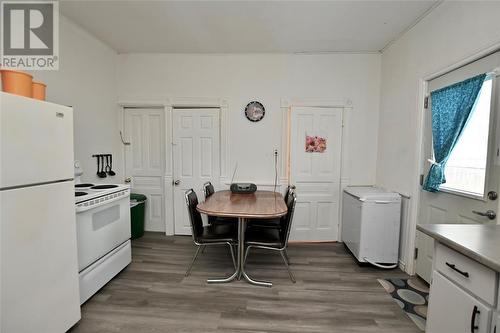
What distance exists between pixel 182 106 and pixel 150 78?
636 millimetres

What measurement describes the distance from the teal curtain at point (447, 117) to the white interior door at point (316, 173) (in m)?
1.19

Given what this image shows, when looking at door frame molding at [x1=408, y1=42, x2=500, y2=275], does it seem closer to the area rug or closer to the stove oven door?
the area rug

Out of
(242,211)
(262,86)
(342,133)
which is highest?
(262,86)

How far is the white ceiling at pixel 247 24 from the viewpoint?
7.17ft

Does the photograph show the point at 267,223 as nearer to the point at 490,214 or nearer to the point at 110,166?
the point at 490,214

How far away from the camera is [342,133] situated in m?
3.23

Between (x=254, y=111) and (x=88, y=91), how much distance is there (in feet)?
7.08

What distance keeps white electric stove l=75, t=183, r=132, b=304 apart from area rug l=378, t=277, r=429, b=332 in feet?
8.91

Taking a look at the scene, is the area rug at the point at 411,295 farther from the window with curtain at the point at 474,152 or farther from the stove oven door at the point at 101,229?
the stove oven door at the point at 101,229

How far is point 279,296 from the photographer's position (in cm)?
207

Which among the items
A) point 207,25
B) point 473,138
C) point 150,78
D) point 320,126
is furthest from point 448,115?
point 150,78

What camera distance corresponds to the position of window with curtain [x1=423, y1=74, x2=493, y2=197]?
1711 mm

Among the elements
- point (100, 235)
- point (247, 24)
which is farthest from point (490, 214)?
point (100, 235)

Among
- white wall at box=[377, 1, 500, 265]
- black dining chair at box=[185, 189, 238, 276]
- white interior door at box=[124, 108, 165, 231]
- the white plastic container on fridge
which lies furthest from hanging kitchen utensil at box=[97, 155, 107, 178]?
white wall at box=[377, 1, 500, 265]
